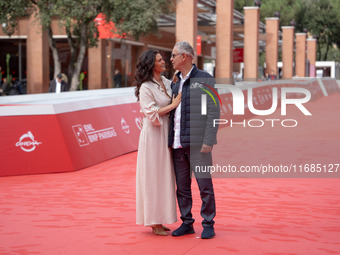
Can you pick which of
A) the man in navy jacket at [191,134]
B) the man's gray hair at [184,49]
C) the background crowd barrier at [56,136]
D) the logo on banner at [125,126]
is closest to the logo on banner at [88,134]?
the background crowd barrier at [56,136]

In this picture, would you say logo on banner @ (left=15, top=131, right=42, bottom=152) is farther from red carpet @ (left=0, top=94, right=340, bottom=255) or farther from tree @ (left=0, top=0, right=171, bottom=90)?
tree @ (left=0, top=0, right=171, bottom=90)

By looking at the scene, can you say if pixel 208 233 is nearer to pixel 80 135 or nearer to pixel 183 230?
pixel 183 230

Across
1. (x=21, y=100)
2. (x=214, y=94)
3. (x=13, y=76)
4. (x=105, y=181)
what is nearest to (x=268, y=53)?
(x=13, y=76)

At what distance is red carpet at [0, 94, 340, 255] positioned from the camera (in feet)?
19.5

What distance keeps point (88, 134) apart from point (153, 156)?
19.5ft

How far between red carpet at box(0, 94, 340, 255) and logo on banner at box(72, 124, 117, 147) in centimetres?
67

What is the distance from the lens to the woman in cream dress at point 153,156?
627cm

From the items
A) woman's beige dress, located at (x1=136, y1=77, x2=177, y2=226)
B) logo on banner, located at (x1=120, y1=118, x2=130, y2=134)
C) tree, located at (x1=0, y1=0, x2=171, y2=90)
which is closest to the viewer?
woman's beige dress, located at (x1=136, y1=77, x2=177, y2=226)

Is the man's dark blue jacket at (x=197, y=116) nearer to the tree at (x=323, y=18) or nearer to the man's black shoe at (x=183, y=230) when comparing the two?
the man's black shoe at (x=183, y=230)

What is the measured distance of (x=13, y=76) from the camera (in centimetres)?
3531

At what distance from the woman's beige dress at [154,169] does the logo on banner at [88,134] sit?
5464 mm

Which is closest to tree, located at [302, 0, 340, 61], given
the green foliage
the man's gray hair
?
the green foliage

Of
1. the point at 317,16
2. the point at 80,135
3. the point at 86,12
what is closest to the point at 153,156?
the point at 80,135

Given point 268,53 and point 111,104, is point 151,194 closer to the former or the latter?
point 111,104
